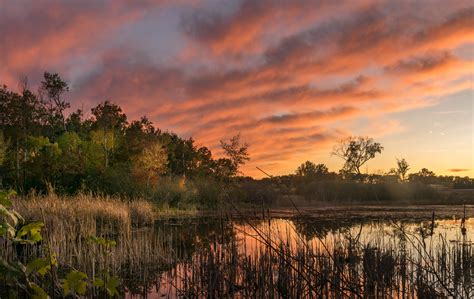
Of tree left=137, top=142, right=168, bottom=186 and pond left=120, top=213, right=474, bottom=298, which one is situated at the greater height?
tree left=137, top=142, right=168, bottom=186

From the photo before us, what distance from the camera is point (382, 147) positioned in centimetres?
6875

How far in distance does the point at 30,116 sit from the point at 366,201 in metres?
36.8

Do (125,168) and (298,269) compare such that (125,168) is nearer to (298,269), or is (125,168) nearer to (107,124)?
(107,124)

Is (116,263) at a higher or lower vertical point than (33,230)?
lower

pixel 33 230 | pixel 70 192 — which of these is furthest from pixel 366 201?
pixel 33 230

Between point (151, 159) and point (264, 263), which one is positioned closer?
point (264, 263)

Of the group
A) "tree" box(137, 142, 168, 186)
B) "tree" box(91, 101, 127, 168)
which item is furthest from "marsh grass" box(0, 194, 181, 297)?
"tree" box(91, 101, 127, 168)

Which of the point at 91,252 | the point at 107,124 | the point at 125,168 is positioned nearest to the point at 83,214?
the point at 91,252

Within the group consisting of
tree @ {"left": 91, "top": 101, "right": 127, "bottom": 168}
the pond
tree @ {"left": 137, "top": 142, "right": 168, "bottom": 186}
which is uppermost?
tree @ {"left": 91, "top": 101, "right": 127, "bottom": 168}

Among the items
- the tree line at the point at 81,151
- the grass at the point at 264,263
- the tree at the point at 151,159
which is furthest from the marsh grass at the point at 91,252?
the tree at the point at 151,159

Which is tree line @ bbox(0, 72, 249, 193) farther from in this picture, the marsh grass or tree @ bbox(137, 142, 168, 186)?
the marsh grass

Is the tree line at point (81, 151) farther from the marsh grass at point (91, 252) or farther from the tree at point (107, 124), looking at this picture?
the marsh grass at point (91, 252)

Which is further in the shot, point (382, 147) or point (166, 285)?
point (382, 147)

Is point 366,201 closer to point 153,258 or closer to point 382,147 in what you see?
point 382,147
